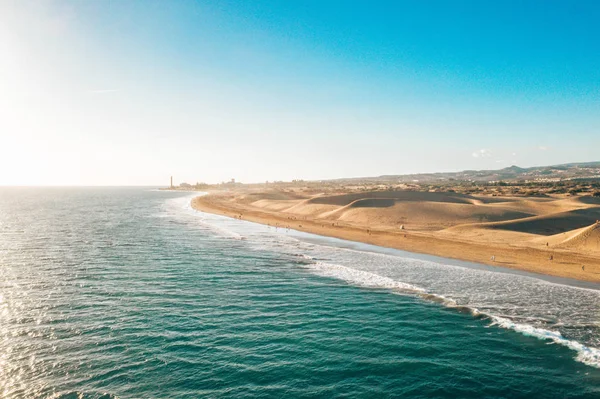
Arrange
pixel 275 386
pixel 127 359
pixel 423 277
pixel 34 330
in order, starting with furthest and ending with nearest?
pixel 423 277
pixel 34 330
pixel 127 359
pixel 275 386

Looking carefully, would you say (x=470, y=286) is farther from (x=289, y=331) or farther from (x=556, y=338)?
(x=289, y=331)

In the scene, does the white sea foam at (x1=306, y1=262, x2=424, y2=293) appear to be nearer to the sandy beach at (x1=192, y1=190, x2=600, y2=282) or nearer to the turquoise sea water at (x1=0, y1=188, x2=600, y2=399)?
the turquoise sea water at (x1=0, y1=188, x2=600, y2=399)

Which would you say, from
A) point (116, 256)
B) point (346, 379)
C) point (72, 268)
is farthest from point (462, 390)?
point (116, 256)

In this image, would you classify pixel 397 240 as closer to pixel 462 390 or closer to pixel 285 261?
pixel 285 261

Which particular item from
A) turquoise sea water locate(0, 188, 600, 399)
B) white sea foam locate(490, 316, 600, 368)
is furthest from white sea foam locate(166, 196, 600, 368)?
turquoise sea water locate(0, 188, 600, 399)

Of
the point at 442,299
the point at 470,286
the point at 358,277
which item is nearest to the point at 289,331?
the point at 442,299

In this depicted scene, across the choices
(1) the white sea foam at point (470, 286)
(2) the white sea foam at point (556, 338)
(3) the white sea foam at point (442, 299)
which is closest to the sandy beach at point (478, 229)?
(1) the white sea foam at point (470, 286)

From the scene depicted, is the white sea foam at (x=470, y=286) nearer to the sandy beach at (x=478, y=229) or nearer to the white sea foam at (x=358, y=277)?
the white sea foam at (x=358, y=277)
